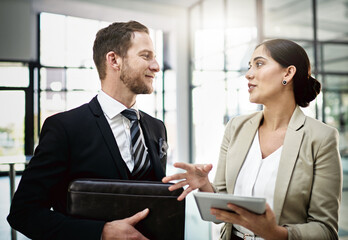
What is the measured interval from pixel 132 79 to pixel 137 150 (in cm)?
35

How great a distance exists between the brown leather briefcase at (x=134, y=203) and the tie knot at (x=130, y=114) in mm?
424

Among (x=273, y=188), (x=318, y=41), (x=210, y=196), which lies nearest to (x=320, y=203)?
(x=273, y=188)

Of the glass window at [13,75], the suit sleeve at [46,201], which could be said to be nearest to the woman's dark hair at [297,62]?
the suit sleeve at [46,201]

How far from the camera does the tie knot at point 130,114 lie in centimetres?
162

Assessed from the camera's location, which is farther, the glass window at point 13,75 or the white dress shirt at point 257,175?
the glass window at point 13,75

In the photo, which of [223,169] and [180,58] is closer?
[223,169]

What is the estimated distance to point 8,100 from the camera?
9.94 meters

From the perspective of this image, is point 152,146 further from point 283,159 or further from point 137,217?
point 283,159

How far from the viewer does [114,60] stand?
161cm

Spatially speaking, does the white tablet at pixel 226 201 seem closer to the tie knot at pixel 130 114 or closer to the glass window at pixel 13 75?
the tie knot at pixel 130 114

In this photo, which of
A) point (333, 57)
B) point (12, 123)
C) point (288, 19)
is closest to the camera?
point (333, 57)

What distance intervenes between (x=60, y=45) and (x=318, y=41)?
7957 millimetres

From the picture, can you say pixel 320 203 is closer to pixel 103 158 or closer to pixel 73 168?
pixel 103 158

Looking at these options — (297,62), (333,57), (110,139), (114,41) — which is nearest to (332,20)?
(333,57)
